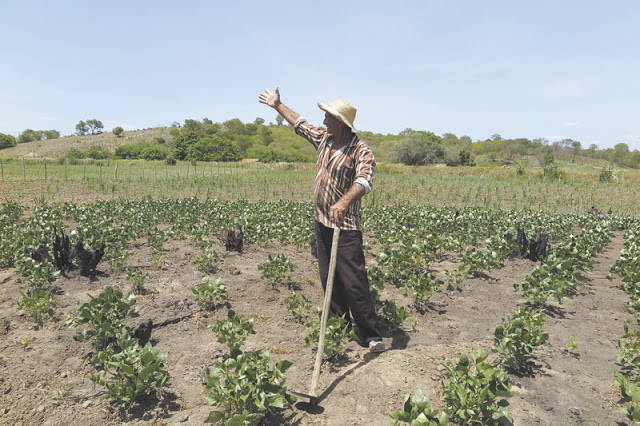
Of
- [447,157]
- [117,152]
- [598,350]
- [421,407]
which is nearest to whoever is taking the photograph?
[421,407]

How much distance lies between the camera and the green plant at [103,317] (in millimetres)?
3025

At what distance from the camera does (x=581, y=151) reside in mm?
93938

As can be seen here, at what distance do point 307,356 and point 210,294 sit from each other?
1.53 meters

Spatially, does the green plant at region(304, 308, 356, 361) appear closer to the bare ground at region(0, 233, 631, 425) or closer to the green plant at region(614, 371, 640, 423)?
the bare ground at region(0, 233, 631, 425)

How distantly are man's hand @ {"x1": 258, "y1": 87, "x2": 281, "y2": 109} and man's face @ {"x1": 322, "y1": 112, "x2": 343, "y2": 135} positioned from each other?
0.75m

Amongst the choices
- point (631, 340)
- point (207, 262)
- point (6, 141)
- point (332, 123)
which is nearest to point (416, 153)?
point (207, 262)

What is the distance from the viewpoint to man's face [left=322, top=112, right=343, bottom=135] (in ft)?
10.7

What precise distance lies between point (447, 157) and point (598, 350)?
60957mm

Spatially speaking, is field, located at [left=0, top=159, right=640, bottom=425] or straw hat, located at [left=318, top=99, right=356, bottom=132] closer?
field, located at [left=0, top=159, right=640, bottom=425]

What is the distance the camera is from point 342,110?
3176 millimetres

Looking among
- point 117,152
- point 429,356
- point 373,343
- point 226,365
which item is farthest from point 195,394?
point 117,152

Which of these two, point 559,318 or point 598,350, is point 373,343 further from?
point 559,318

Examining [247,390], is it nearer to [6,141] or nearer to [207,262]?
[207,262]

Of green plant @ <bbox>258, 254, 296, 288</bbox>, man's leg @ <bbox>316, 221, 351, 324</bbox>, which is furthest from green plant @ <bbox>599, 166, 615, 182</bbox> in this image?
man's leg @ <bbox>316, 221, 351, 324</bbox>
